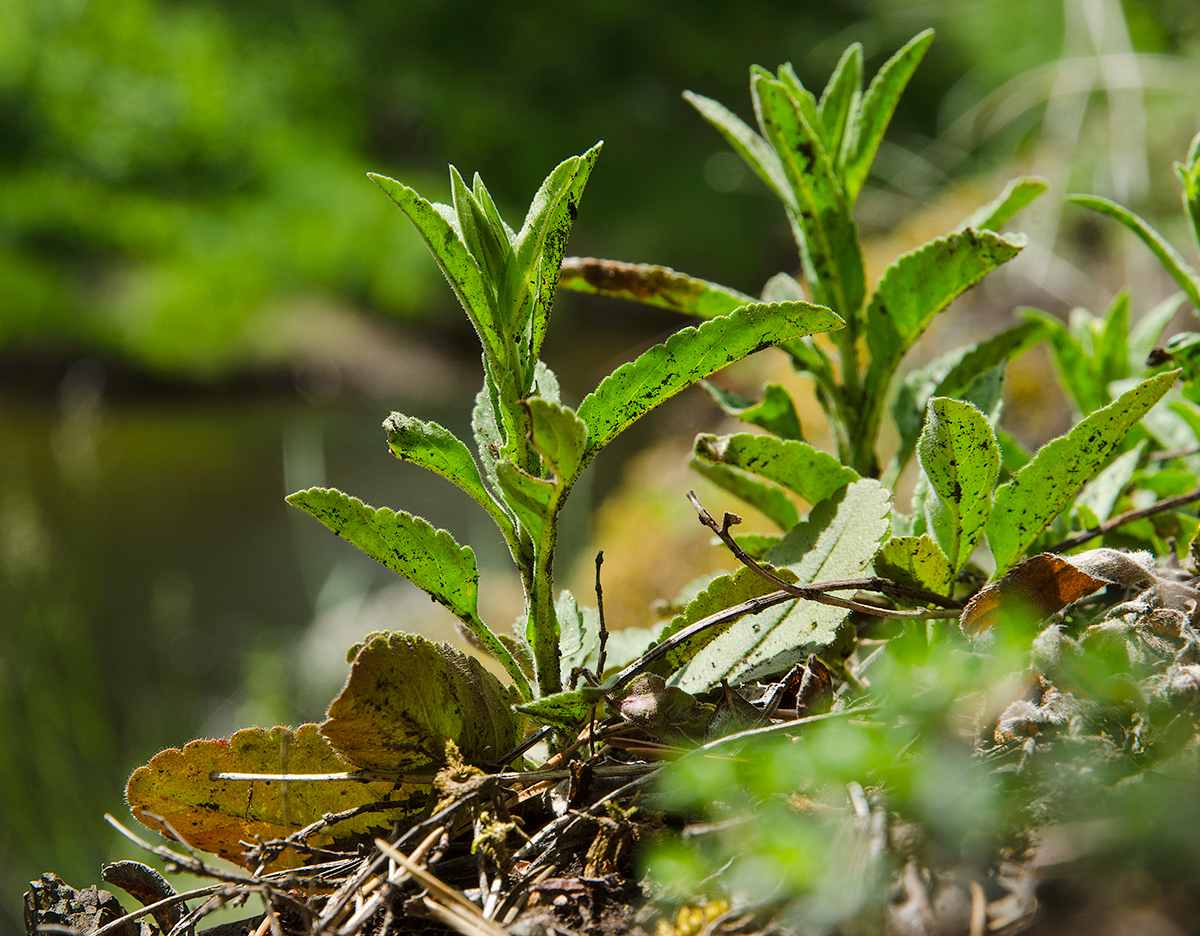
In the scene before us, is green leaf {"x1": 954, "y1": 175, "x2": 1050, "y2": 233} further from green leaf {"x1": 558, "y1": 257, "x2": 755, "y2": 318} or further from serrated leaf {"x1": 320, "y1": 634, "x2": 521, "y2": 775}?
serrated leaf {"x1": 320, "y1": 634, "x2": 521, "y2": 775}

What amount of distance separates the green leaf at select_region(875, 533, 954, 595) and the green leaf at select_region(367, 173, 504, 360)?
0.78ft

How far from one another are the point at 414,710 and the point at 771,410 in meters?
0.31

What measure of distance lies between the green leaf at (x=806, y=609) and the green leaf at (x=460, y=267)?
0.67ft

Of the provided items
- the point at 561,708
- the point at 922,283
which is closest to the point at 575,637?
the point at 561,708

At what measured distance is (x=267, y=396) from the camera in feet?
19.3

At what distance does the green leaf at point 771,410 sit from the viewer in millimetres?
584

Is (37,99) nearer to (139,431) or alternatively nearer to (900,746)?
(139,431)

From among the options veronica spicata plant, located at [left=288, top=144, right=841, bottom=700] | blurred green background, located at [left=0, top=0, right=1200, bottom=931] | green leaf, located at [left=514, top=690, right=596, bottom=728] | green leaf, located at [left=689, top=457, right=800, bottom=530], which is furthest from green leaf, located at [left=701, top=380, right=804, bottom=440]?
blurred green background, located at [left=0, top=0, right=1200, bottom=931]

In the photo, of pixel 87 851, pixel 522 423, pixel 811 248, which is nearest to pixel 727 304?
pixel 811 248

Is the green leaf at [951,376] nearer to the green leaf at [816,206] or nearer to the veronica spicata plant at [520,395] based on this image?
the green leaf at [816,206]

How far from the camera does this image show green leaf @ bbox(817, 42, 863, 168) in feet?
2.03

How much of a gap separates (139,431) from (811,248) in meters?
5.89

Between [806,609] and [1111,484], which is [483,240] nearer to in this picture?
[806,609]

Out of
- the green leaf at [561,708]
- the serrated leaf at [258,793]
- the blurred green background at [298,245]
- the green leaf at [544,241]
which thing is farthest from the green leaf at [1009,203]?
the blurred green background at [298,245]
